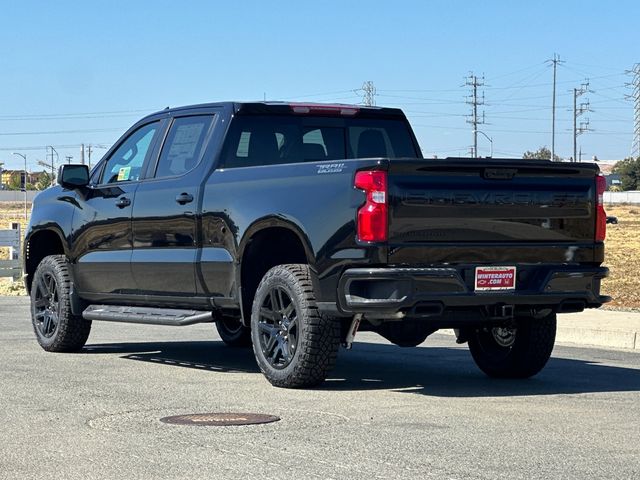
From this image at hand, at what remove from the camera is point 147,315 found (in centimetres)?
1145

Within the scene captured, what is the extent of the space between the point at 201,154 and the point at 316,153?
39.2 inches

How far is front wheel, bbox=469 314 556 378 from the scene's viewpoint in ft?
35.5

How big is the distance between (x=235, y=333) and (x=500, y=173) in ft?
15.6

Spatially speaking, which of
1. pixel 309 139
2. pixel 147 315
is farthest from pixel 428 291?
pixel 147 315

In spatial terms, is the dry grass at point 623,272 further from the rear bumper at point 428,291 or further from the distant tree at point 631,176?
the distant tree at point 631,176

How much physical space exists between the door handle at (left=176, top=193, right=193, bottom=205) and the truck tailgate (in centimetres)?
235

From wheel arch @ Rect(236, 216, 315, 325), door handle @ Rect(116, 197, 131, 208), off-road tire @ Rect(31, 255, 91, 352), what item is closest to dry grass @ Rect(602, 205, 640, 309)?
off-road tire @ Rect(31, 255, 91, 352)

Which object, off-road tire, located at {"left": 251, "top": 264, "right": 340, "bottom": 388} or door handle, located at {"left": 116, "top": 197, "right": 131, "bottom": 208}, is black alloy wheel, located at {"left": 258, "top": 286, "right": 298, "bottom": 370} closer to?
off-road tire, located at {"left": 251, "top": 264, "right": 340, "bottom": 388}

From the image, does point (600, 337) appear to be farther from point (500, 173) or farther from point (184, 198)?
point (184, 198)

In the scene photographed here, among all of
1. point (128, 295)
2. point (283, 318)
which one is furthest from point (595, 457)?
point (128, 295)

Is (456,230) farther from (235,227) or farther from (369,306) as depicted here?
(235,227)

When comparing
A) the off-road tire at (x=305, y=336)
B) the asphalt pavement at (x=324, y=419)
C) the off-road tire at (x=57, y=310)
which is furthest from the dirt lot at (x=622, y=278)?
the off-road tire at (x=305, y=336)

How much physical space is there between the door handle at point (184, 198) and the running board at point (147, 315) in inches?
35.8

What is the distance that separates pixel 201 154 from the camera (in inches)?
440
